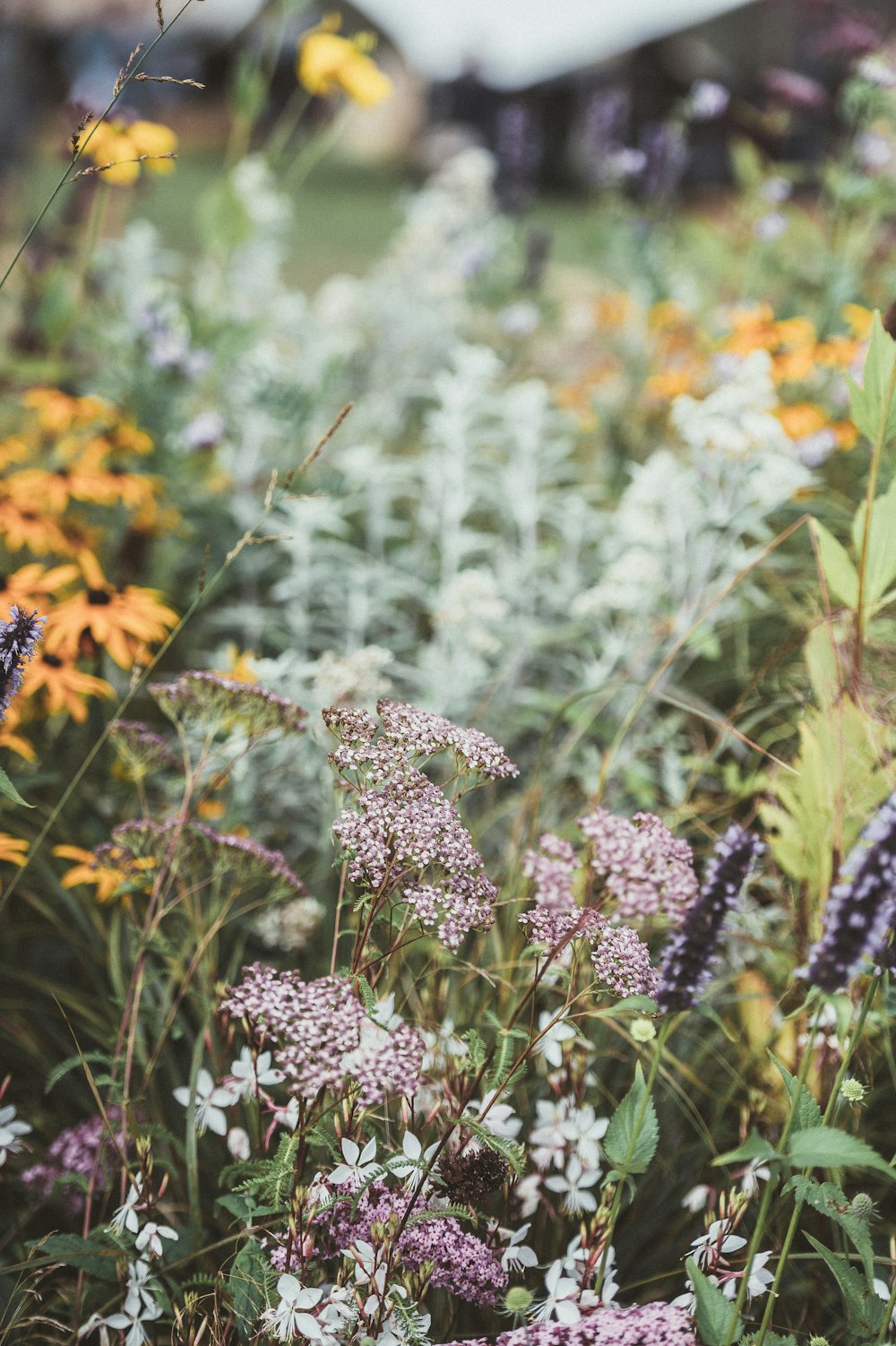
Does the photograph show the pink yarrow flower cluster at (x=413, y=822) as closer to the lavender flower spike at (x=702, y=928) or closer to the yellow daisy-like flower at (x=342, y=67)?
the lavender flower spike at (x=702, y=928)

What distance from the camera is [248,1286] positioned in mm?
1203

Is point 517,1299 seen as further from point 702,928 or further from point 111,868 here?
point 111,868

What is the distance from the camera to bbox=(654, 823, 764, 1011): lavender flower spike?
36.2 inches

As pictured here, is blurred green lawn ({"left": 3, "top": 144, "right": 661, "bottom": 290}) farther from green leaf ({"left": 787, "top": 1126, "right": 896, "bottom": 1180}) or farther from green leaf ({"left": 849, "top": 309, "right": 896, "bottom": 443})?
green leaf ({"left": 787, "top": 1126, "right": 896, "bottom": 1180})

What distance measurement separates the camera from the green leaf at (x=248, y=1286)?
1.17 metres

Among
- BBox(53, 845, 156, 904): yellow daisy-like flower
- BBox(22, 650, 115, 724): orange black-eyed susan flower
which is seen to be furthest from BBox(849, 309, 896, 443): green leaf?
BBox(22, 650, 115, 724): orange black-eyed susan flower

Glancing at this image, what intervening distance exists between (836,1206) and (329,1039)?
653 millimetres

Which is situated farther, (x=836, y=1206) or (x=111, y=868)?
(x=111, y=868)

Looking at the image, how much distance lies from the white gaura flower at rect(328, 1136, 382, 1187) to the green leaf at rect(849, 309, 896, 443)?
1.02 meters

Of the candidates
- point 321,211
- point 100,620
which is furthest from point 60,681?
point 321,211

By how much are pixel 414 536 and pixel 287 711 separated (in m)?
2.07

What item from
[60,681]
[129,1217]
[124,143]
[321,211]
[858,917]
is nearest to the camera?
[858,917]

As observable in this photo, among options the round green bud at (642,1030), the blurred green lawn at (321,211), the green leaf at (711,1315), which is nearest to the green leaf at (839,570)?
the round green bud at (642,1030)

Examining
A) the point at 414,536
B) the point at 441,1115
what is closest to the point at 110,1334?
the point at 441,1115
